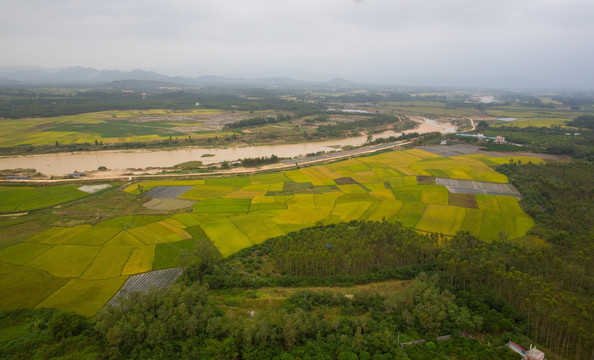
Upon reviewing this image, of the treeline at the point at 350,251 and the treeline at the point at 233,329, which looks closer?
the treeline at the point at 233,329

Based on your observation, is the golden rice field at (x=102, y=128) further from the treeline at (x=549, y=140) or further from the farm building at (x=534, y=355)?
A: the farm building at (x=534, y=355)

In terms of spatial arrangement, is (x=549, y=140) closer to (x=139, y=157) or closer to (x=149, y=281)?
(x=149, y=281)

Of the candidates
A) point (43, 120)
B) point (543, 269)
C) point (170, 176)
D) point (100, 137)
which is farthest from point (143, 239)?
point (43, 120)

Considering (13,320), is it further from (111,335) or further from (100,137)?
(100,137)

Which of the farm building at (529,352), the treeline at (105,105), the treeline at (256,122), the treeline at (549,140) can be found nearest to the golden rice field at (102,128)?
the treeline at (105,105)

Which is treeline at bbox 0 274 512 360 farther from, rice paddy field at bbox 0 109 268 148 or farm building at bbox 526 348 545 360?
rice paddy field at bbox 0 109 268 148
